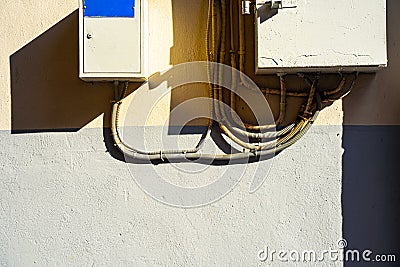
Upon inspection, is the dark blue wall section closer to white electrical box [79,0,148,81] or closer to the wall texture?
white electrical box [79,0,148,81]

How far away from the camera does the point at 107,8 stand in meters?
1.93

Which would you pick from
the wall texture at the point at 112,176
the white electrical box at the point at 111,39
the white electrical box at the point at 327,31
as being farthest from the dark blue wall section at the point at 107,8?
the white electrical box at the point at 327,31

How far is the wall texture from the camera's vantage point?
2141 mm

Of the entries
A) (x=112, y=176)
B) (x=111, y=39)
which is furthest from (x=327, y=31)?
(x=112, y=176)

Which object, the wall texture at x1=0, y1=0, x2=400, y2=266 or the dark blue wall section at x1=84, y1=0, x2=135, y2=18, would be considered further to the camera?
the wall texture at x1=0, y1=0, x2=400, y2=266

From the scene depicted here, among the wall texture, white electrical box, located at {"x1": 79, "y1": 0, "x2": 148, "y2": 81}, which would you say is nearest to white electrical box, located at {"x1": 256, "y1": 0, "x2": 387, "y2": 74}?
the wall texture

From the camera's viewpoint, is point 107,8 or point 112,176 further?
point 112,176

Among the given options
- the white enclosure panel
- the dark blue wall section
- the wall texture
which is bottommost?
the wall texture

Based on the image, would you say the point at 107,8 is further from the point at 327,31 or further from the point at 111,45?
the point at 327,31

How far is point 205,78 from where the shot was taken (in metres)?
2.17

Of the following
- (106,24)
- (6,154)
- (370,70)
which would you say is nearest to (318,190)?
(370,70)

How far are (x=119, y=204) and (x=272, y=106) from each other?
830mm

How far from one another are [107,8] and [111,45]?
154 millimetres

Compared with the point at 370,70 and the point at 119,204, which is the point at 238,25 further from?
the point at 119,204
